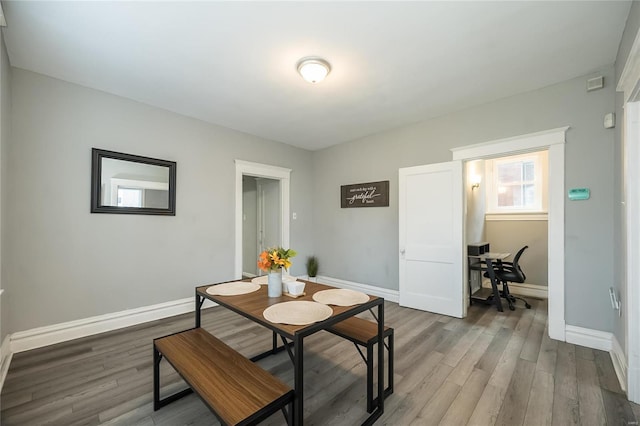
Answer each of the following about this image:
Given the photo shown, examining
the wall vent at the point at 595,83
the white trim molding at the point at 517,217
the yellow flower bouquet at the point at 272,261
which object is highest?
the wall vent at the point at 595,83

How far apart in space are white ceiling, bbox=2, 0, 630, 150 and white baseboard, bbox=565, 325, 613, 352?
8.43ft

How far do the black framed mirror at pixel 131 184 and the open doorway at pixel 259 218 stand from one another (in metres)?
2.01

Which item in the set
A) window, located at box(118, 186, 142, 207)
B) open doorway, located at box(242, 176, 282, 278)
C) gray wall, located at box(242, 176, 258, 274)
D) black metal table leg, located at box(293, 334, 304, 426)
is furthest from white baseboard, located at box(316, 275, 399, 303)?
A: window, located at box(118, 186, 142, 207)

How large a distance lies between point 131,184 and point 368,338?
10.5 feet

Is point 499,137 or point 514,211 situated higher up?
point 499,137

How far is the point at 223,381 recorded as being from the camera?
142cm

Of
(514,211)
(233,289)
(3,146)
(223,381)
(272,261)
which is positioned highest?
(3,146)

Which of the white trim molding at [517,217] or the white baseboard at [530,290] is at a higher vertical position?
the white trim molding at [517,217]

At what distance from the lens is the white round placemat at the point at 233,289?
2053 mm

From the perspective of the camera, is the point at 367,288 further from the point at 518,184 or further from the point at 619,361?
the point at 518,184

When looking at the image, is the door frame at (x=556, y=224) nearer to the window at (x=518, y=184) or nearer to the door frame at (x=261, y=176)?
the window at (x=518, y=184)

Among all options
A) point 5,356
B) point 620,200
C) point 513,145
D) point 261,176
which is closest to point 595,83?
point 513,145

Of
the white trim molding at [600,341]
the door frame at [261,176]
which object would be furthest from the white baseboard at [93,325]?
the white trim molding at [600,341]

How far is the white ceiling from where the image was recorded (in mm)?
1893
